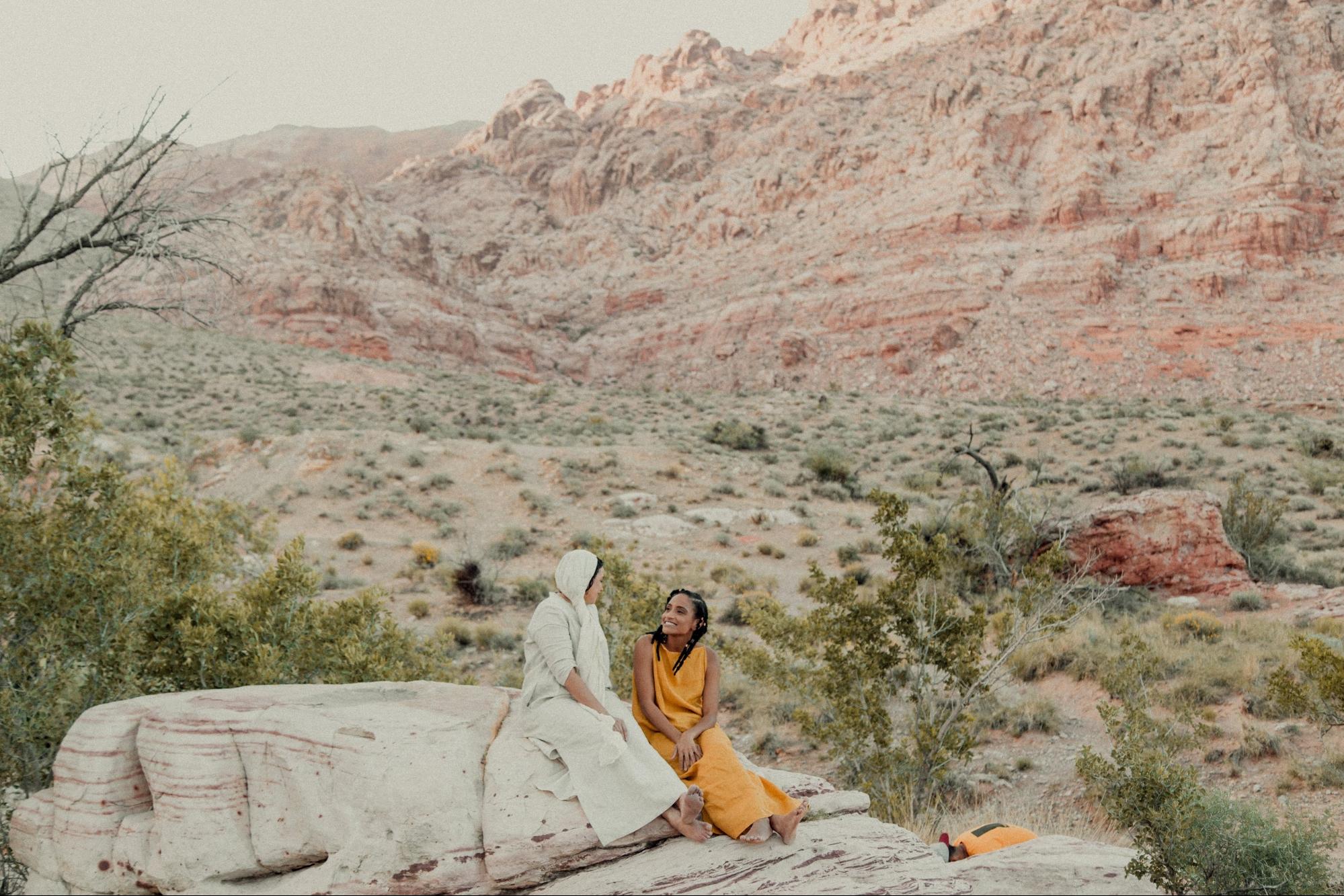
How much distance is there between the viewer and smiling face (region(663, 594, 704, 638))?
15.1 ft

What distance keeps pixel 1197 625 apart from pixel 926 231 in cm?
3644

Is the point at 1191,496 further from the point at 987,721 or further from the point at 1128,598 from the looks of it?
the point at 987,721

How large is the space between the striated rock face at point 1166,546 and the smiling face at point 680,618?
32.4ft

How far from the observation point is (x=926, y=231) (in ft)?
142

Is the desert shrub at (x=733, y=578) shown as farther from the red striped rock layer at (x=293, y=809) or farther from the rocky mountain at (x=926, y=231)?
the rocky mountain at (x=926, y=231)

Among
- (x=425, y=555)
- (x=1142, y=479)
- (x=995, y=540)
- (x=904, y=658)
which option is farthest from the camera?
(x=1142, y=479)

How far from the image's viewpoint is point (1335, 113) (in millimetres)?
39594

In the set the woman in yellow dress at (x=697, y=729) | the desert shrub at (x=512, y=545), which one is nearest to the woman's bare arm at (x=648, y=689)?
the woman in yellow dress at (x=697, y=729)

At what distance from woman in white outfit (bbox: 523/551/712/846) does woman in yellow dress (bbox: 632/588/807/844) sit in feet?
0.44

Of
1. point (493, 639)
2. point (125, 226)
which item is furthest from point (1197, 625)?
point (125, 226)

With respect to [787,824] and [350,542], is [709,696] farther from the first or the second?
[350,542]

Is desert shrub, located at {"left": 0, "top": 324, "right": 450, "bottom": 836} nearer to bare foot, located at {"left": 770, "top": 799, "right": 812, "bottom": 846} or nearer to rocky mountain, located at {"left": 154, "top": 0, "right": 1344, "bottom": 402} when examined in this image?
bare foot, located at {"left": 770, "top": 799, "right": 812, "bottom": 846}

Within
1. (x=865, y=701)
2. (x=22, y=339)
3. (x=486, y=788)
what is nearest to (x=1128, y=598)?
(x=865, y=701)

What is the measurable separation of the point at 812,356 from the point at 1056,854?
38.7 m
